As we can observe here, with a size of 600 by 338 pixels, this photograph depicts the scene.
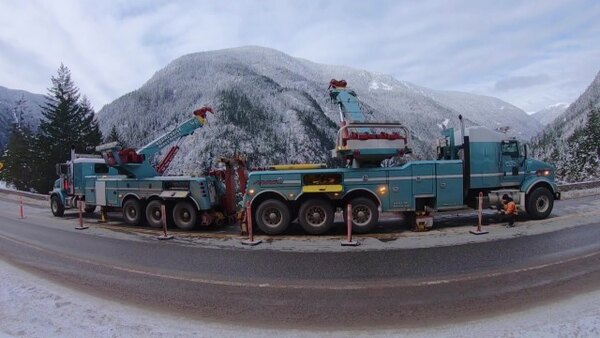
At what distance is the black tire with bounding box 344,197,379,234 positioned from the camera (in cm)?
1104

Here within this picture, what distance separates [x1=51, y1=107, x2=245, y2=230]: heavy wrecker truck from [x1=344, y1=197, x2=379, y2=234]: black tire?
14.4 feet

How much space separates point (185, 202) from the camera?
13180 millimetres

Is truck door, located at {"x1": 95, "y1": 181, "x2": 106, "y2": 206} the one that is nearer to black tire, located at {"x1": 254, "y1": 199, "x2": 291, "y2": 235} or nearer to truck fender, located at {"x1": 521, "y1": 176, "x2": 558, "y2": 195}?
black tire, located at {"x1": 254, "y1": 199, "x2": 291, "y2": 235}

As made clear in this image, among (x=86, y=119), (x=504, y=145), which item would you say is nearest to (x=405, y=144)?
(x=504, y=145)

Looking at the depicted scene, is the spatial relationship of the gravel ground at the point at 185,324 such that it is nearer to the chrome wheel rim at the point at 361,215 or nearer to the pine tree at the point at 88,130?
the chrome wheel rim at the point at 361,215

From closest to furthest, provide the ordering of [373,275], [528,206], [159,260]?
[373,275] → [159,260] → [528,206]

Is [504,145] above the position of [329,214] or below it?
above

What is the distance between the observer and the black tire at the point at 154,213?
1364 cm

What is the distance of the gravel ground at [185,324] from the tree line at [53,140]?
3747cm

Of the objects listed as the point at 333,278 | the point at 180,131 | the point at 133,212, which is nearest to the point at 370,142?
the point at 333,278

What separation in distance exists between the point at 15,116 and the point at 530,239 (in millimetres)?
105734

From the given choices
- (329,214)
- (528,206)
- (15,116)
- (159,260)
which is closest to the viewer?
(159,260)

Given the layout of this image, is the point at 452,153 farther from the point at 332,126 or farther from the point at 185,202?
the point at 332,126

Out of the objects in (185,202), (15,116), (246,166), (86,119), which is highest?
(15,116)
